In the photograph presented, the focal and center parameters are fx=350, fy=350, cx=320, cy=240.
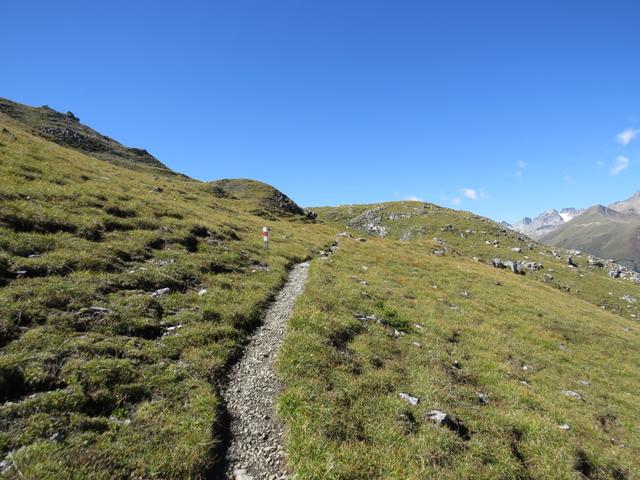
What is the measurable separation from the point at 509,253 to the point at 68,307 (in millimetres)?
100033

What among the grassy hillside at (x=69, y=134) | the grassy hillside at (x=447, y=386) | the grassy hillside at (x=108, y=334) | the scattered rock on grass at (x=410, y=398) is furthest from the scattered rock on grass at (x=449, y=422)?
the grassy hillside at (x=69, y=134)

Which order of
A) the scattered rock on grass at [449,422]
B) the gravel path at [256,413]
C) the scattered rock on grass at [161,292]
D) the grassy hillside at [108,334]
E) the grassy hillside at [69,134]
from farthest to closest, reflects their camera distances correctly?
the grassy hillside at [69,134]
the scattered rock on grass at [161,292]
the scattered rock on grass at [449,422]
the gravel path at [256,413]
the grassy hillside at [108,334]

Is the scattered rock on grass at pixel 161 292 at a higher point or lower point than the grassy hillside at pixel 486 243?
lower

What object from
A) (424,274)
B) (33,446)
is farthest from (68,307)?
(424,274)

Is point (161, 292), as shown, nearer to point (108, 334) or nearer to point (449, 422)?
point (108, 334)

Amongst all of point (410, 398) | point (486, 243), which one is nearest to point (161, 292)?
point (410, 398)

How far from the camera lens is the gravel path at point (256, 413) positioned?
786cm

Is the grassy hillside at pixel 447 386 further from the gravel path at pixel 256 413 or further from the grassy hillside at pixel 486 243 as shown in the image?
the grassy hillside at pixel 486 243

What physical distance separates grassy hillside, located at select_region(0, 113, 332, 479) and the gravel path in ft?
1.65

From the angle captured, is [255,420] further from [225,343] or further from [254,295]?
[254,295]

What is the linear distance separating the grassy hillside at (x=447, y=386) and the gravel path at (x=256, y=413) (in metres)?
0.43

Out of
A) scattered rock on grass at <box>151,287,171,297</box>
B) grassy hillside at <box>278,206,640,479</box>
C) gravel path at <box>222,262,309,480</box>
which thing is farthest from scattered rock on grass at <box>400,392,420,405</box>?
scattered rock on grass at <box>151,287,171,297</box>

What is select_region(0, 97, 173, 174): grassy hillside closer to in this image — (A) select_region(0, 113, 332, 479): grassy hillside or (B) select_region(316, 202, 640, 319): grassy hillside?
(B) select_region(316, 202, 640, 319): grassy hillside

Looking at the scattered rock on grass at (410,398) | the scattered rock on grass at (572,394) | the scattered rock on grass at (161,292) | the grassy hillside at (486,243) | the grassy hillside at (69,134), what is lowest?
the scattered rock on grass at (572,394)
